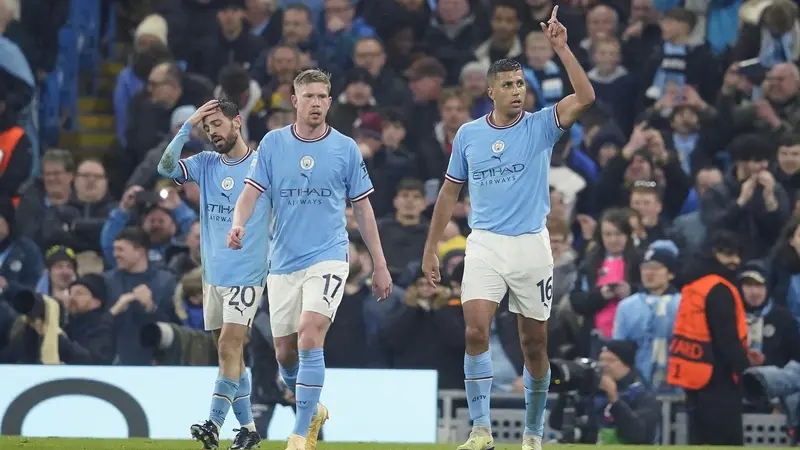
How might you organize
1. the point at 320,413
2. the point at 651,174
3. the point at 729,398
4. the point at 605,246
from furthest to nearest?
the point at 651,174 < the point at 605,246 < the point at 729,398 < the point at 320,413

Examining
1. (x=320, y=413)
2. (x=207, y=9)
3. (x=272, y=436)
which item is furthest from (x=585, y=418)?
(x=207, y=9)

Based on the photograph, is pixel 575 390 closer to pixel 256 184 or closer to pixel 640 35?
pixel 256 184

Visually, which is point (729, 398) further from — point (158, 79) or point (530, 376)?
point (158, 79)

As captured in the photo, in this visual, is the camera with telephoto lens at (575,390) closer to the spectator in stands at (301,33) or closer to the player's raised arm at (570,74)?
the player's raised arm at (570,74)

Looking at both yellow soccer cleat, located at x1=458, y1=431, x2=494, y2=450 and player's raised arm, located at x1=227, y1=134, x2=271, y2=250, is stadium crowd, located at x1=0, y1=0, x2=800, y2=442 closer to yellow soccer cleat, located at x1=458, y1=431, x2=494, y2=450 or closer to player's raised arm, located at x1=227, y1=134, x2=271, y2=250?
yellow soccer cleat, located at x1=458, y1=431, x2=494, y2=450

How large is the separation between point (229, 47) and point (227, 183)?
8210mm

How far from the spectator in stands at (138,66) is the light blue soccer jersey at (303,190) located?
8.49 metres

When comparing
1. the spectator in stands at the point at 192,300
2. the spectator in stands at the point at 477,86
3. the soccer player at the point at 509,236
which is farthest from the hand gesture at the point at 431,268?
the spectator in stands at the point at 477,86

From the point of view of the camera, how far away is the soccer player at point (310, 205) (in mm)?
10867

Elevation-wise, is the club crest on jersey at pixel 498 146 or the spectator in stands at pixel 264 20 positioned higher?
the spectator in stands at pixel 264 20

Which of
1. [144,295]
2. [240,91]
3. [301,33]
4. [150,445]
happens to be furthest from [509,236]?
[301,33]

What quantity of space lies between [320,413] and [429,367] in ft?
14.2

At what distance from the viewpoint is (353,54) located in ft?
65.0

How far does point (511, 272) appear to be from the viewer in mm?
10961
